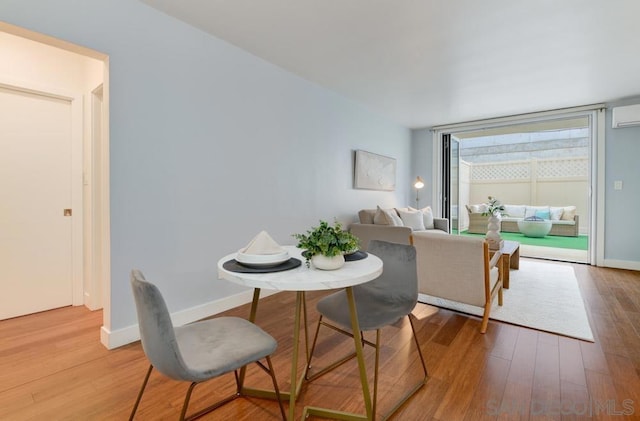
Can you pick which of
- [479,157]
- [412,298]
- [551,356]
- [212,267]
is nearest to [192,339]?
[412,298]

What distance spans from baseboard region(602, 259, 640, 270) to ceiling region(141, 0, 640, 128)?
7.49 ft

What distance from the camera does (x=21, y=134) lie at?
243 centimetres

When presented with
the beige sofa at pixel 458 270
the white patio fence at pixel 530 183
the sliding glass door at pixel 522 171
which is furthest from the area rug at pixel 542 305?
the white patio fence at pixel 530 183

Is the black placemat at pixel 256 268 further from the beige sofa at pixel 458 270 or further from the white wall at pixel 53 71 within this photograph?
the white wall at pixel 53 71

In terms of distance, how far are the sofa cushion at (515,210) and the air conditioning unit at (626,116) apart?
14.1 feet

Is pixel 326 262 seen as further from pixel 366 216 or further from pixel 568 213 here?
pixel 568 213

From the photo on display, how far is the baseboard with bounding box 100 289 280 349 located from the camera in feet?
6.48

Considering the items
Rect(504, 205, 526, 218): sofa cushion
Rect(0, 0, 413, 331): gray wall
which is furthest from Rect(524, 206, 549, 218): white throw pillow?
Rect(0, 0, 413, 331): gray wall

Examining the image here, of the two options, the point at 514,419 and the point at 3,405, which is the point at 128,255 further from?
the point at 514,419

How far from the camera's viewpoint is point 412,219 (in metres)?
4.52

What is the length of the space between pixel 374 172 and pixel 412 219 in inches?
37.1

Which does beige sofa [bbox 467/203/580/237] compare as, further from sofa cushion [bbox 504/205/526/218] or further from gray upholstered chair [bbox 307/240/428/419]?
gray upholstered chair [bbox 307/240/428/419]

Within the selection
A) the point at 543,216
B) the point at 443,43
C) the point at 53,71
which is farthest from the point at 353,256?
the point at 543,216

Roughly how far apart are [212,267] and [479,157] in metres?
9.41
